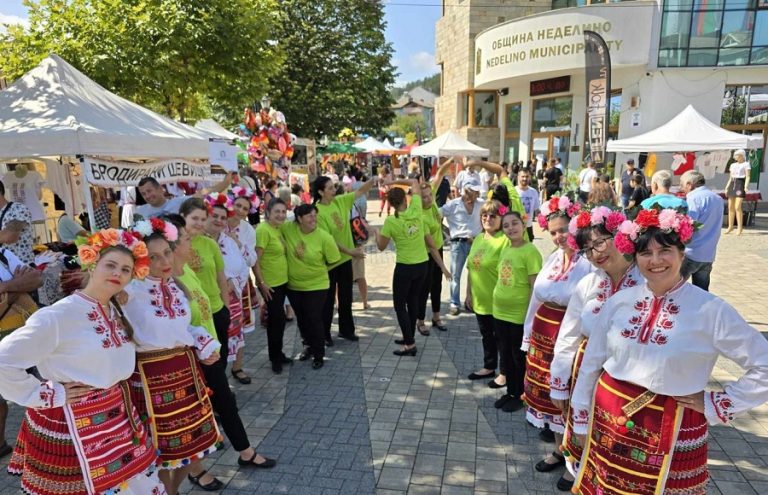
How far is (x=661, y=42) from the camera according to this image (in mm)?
15992

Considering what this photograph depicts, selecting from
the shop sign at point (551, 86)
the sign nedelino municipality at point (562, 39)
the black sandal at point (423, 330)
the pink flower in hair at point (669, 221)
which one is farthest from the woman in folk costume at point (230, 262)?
the shop sign at point (551, 86)

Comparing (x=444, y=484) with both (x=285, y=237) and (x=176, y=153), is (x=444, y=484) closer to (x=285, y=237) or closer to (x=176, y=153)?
(x=285, y=237)

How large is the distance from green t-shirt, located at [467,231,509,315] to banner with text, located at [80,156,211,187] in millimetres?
4141

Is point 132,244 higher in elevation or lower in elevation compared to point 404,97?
lower

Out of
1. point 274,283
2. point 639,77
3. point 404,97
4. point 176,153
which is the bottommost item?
point 274,283

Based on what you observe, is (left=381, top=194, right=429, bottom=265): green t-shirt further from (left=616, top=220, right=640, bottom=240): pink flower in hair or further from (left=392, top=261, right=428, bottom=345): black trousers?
(left=616, top=220, right=640, bottom=240): pink flower in hair

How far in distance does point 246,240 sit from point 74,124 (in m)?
2.20

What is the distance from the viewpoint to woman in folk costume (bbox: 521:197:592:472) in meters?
3.30

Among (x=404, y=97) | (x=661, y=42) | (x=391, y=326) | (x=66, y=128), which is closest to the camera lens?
(x=66, y=128)

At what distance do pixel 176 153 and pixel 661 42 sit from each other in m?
16.7

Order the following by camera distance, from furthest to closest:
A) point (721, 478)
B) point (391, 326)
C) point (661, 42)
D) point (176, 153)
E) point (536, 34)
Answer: point (536, 34)
point (661, 42)
point (391, 326)
point (176, 153)
point (721, 478)

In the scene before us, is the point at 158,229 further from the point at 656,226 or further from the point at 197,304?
the point at 656,226

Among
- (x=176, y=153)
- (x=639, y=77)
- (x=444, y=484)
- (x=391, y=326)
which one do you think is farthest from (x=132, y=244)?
(x=639, y=77)

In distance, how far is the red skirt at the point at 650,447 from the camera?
7.13 ft
